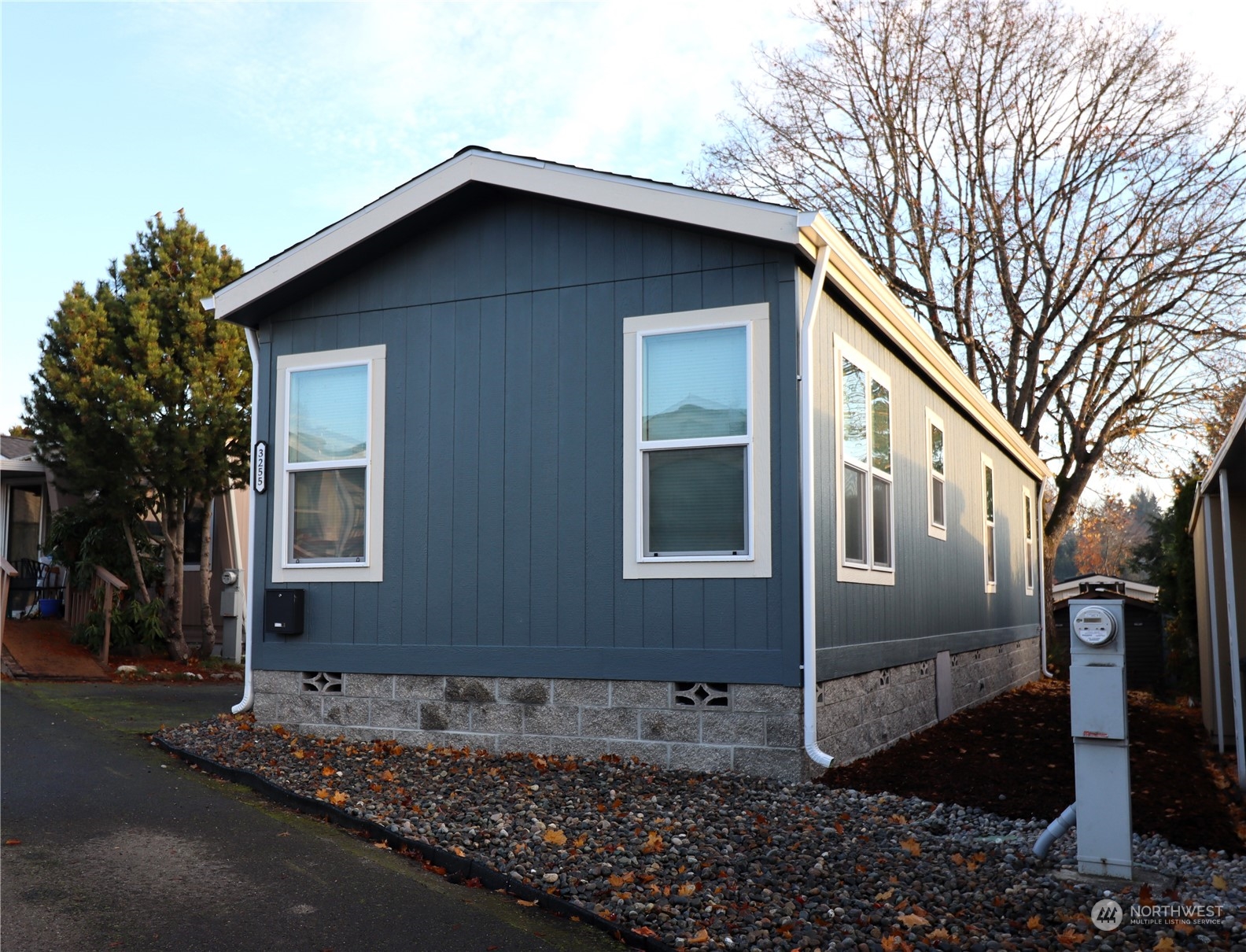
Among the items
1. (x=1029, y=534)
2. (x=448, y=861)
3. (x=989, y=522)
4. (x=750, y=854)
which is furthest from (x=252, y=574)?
(x=1029, y=534)

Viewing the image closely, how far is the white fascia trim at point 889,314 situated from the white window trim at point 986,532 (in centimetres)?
57

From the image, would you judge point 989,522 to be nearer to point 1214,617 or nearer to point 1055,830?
point 1214,617

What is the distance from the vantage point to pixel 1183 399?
72.1 ft

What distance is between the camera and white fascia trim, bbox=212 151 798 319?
6988 mm

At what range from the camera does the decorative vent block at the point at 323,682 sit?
27.3 ft

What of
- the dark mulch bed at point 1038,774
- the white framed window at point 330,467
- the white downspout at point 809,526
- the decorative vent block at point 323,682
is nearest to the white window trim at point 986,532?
the dark mulch bed at point 1038,774

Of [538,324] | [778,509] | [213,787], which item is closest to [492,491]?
[538,324]

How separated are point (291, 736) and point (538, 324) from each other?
3603 millimetres

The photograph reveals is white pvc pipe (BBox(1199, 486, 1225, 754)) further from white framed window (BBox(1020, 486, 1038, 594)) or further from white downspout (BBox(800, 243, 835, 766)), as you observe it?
white framed window (BBox(1020, 486, 1038, 594))

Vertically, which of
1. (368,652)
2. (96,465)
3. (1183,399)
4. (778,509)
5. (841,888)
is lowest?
(841,888)

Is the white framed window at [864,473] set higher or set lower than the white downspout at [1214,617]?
higher

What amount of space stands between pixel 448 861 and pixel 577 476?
3062 millimetres

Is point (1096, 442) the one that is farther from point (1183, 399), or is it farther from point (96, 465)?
point (96, 465)

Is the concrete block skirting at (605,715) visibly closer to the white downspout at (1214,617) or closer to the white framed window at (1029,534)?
the white downspout at (1214,617)
